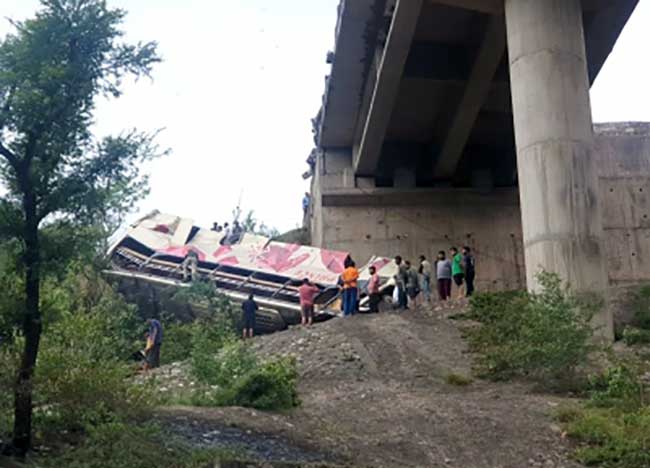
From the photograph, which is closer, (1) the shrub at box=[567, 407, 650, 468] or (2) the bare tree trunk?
(2) the bare tree trunk

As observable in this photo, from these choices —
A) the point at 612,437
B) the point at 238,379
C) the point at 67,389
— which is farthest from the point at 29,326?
the point at 612,437

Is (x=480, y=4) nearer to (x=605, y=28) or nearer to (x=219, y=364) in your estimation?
(x=605, y=28)

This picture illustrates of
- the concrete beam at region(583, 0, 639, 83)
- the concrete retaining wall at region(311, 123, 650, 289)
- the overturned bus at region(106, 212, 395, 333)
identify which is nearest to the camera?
the concrete beam at region(583, 0, 639, 83)

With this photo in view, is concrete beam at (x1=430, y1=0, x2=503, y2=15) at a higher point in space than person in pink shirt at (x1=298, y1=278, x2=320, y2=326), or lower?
higher

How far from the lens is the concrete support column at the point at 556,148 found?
16969 millimetres

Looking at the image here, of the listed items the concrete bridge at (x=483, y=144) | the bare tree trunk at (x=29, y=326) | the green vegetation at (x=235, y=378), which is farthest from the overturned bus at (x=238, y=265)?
the bare tree trunk at (x=29, y=326)

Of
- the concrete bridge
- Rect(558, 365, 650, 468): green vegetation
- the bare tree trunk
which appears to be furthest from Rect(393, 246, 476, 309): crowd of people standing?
the bare tree trunk

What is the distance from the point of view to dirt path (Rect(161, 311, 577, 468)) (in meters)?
10.1

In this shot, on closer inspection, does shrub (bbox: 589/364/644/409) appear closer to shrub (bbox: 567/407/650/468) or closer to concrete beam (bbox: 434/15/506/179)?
shrub (bbox: 567/407/650/468)

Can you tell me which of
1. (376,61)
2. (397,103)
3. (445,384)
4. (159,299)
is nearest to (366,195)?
(397,103)

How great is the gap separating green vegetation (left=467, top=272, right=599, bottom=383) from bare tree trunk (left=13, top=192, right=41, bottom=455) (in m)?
7.48

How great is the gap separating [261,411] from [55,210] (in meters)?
3.89

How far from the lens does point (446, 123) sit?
27.8 m

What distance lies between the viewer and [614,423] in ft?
35.1
